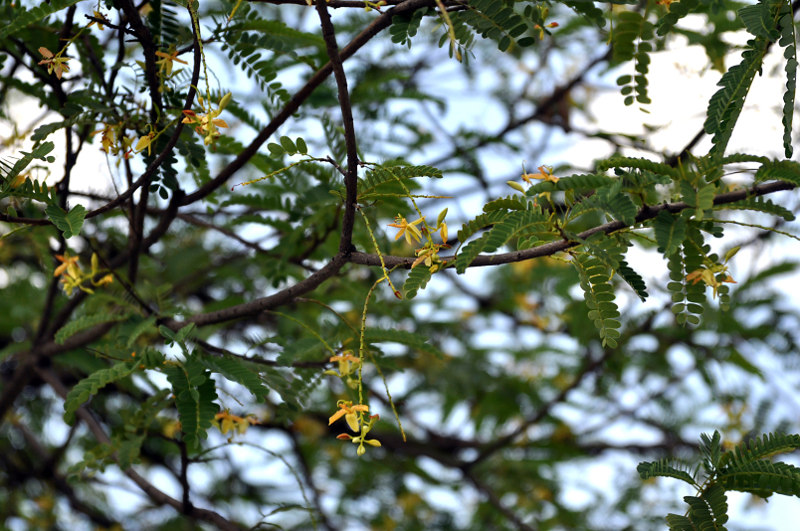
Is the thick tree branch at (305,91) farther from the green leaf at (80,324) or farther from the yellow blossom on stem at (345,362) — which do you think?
the yellow blossom on stem at (345,362)

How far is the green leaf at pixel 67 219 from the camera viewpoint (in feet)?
3.80

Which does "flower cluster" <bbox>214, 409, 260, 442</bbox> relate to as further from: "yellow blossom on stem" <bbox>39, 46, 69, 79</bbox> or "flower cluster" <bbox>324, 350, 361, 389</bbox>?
"yellow blossom on stem" <bbox>39, 46, 69, 79</bbox>

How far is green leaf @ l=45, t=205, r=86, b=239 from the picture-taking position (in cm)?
116

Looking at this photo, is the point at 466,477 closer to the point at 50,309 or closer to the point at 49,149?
the point at 50,309

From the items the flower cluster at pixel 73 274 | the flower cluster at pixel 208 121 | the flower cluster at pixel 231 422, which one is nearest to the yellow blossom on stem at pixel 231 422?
the flower cluster at pixel 231 422

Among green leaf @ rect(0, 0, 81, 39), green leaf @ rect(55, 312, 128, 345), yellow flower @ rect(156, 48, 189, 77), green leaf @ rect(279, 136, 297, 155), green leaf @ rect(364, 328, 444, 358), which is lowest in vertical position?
green leaf @ rect(55, 312, 128, 345)

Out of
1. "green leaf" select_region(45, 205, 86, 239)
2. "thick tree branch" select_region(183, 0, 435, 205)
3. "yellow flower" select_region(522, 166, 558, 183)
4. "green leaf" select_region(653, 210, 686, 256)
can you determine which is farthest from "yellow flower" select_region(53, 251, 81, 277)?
"green leaf" select_region(653, 210, 686, 256)

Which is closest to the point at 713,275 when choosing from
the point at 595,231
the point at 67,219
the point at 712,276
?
the point at 712,276

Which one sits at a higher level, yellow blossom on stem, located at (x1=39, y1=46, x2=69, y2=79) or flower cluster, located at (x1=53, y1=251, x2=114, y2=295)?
yellow blossom on stem, located at (x1=39, y1=46, x2=69, y2=79)

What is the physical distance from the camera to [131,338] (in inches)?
59.3

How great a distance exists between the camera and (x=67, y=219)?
3.91ft

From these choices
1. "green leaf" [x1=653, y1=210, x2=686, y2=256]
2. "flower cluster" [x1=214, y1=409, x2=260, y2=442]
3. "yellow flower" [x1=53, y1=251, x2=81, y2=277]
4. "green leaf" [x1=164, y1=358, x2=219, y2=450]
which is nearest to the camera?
"green leaf" [x1=653, y1=210, x2=686, y2=256]

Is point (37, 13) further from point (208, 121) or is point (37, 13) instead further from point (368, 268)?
point (368, 268)

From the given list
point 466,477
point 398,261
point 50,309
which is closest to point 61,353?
point 50,309
